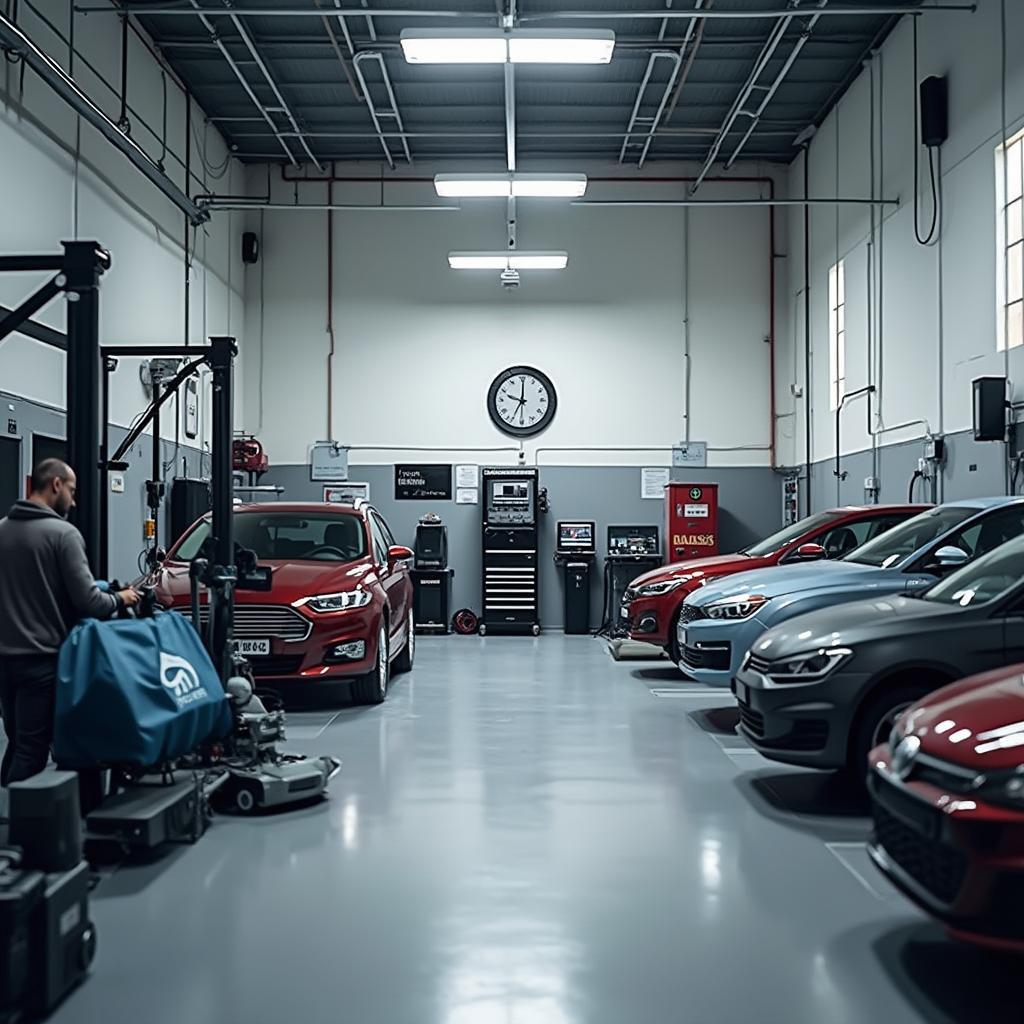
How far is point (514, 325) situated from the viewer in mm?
14016

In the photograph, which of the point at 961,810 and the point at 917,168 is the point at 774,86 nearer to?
the point at 917,168

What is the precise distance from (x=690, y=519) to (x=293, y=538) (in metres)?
6.20

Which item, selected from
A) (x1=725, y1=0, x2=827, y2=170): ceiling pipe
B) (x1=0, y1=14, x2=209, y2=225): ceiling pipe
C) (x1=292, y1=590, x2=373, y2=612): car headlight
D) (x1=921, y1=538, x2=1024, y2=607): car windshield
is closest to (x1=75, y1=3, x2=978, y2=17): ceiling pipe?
(x1=725, y1=0, x2=827, y2=170): ceiling pipe

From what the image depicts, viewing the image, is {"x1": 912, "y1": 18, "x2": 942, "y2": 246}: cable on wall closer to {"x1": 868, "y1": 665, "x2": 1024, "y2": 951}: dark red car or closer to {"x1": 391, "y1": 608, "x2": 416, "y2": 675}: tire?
{"x1": 391, "y1": 608, "x2": 416, "y2": 675}: tire

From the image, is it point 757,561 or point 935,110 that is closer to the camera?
point 757,561

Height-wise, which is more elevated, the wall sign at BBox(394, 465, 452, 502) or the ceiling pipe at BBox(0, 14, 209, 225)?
the ceiling pipe at BBox(0, 14, 209, 225)

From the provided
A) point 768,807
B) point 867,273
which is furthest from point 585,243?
point 768,807

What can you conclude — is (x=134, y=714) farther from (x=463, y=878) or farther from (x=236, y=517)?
(x=236, y=517)

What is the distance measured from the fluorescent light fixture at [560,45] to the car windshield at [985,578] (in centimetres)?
487

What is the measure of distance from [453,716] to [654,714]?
134 centimetres

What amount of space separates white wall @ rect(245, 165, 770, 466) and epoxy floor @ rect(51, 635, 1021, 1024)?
8510mm

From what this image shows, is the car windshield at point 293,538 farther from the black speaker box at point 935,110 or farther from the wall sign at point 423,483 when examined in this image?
the black speaker box at point 935,110

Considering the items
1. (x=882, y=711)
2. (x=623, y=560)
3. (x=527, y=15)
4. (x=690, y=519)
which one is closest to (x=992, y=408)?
(x=882, y=711)

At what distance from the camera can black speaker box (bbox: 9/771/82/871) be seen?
2719 millimetres
